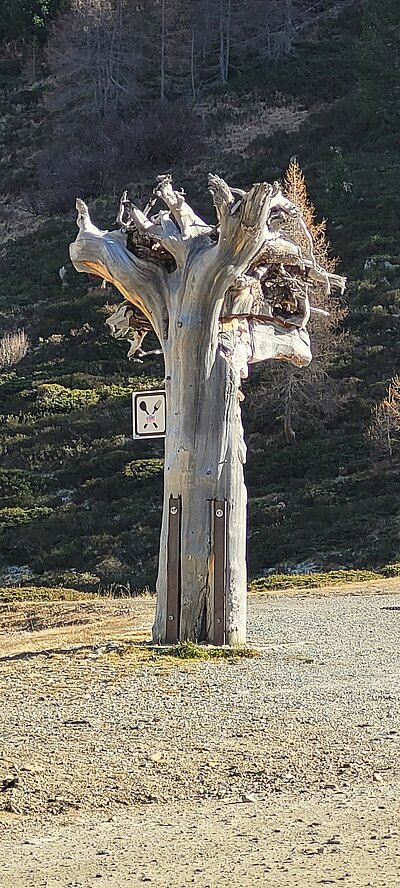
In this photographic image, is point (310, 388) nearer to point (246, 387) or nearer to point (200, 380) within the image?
point (246, 387)

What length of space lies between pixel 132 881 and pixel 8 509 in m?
29.2

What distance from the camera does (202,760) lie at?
279 inches

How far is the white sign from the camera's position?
11.7 metres

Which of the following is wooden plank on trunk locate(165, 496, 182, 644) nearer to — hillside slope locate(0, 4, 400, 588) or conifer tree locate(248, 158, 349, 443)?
hillside slope locate(0, 4, 400, 588)

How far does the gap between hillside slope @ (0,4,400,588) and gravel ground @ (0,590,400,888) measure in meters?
17.5

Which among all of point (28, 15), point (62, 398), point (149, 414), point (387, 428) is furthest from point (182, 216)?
point (28, 15)

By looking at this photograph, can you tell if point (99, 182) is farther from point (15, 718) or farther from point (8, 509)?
point (15, 718)

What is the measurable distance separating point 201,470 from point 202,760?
14.6ft

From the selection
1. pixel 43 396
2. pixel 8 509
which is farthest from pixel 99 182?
pixel 8 509

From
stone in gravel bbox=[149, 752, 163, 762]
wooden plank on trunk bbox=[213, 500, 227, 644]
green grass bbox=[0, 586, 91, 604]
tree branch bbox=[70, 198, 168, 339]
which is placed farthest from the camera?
green grass bbox=[0, 586, 91, 604]

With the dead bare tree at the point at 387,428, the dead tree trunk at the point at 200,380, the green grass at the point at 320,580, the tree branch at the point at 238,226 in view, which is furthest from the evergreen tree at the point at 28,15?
the tree branch at the point at 238,226

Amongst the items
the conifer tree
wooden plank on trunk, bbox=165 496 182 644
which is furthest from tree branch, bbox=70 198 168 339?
the conifer tree

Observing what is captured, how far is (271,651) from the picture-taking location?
1124 centimetres

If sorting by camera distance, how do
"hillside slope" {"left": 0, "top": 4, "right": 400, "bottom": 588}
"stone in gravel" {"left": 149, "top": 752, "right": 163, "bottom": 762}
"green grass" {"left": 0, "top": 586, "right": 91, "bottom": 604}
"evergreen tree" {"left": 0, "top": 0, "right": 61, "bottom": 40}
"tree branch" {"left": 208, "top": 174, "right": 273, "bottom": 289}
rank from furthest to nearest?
"evergreen tree" {"left": 0, "top": 0, "right": 61, "bottom": 40}
"hillside slope" {"left": 0, "top": 4, "right": 400, "bottom": 588}
"green grass" {"left": 0, "top": 586, "right": 91, "bottom": 604}
"tree branch" {"left": 208, "top": 174, "right": 273, "bottom": 289}
"stone in gravel" {"left": 149, "top": 752, "right": 163, "bottom": 762}
